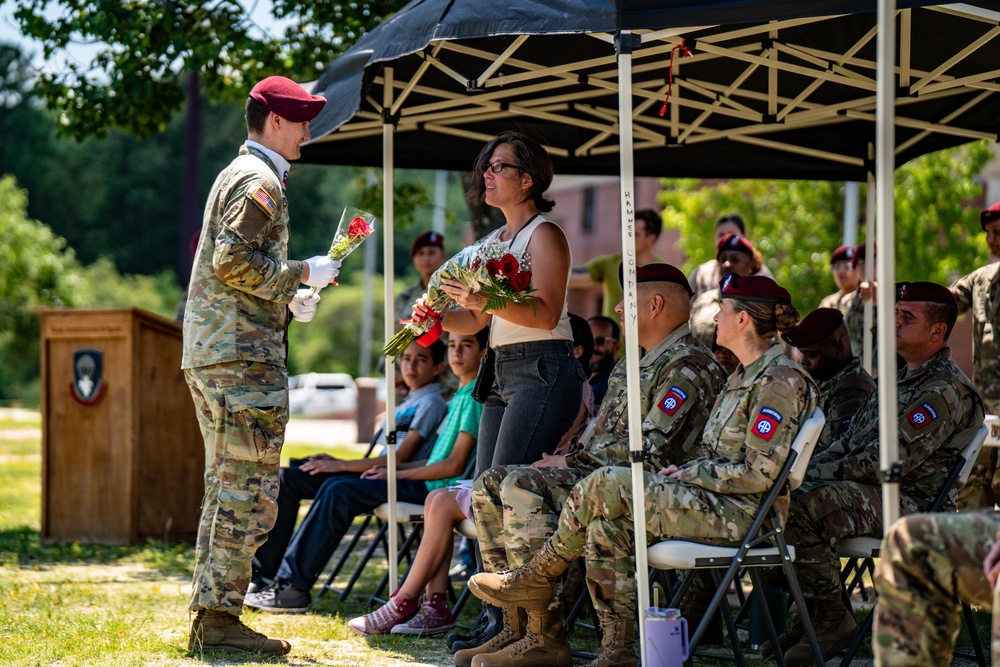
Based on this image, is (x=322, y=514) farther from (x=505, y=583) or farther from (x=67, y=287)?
(x=67, y=287)

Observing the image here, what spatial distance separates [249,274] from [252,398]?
0.52 m

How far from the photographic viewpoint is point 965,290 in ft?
23.9

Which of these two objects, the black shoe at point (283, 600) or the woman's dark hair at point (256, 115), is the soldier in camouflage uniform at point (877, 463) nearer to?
the black shoe at point (283, 600)

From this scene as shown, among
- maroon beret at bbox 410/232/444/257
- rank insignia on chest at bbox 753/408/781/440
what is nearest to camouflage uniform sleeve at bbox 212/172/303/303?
rank insignia on chest at bbox 753/408/781/440

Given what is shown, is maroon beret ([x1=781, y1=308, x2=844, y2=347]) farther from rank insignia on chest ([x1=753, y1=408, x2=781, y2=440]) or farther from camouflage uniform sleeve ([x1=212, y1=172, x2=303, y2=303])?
camouflage uniform sleeve ([x1=212, y1=172, x2=303, y2=303])

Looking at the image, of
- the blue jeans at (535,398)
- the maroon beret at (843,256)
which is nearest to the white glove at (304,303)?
the blue jeans at (535,398)

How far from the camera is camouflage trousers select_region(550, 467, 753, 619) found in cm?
458

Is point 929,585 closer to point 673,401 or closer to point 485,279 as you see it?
point 673,401

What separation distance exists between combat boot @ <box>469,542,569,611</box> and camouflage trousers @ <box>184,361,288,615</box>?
0.98 meters

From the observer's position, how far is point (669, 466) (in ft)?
16.0

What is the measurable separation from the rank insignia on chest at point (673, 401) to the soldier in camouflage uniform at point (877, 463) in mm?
669

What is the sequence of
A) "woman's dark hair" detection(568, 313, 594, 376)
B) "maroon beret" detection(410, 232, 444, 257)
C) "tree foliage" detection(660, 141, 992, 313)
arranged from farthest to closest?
"tree foliage" detection(660, 141, 992, 313) → "maroon beret" detection(410, 232, 444, 257) → "woman's dark hair" detection(568, 313, 594, 376)

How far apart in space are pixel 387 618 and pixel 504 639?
857 mm

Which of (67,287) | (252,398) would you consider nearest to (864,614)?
(252,398)
